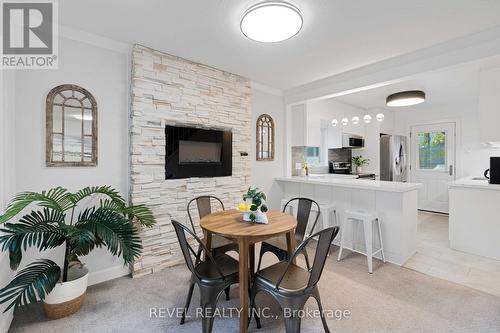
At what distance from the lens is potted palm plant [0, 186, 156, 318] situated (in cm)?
164

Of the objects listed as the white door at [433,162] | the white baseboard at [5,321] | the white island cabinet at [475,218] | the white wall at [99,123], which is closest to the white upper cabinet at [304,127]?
the white island cabinet at [475,218]

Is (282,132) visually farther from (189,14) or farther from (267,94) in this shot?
(189,14)

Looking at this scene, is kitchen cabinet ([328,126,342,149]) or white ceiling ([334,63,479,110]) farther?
kitchen cabinet ([328,126,342,149])

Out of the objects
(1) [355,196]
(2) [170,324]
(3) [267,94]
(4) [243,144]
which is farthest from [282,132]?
(2) [170,324]

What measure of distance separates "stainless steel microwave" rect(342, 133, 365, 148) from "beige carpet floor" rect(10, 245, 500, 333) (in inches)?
122

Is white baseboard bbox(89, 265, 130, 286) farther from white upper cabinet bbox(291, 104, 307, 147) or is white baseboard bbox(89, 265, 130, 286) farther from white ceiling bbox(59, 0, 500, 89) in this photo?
white upper cabinet bbox(291, 104, 307, 147)

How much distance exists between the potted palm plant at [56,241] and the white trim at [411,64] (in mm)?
3208

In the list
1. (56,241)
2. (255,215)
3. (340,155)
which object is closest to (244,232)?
(255,215)

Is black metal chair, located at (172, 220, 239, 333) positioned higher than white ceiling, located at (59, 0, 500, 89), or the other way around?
white ceiling, located at (59, 0, 500, 89)

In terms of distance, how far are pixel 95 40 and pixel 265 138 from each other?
2.67 metres

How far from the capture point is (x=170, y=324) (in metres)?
1.85

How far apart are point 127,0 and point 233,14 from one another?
0.86m

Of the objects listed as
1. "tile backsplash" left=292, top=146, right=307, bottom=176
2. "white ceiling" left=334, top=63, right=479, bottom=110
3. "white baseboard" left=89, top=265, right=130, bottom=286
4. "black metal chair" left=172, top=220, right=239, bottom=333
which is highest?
"white ceiling" left=334, top=63, right=479, bottom=110

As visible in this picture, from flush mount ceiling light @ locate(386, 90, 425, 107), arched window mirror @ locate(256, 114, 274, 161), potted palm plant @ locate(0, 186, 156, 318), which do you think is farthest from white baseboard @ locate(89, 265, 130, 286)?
flush mount ceiling light @ locate(386, 90, 425, 107)
